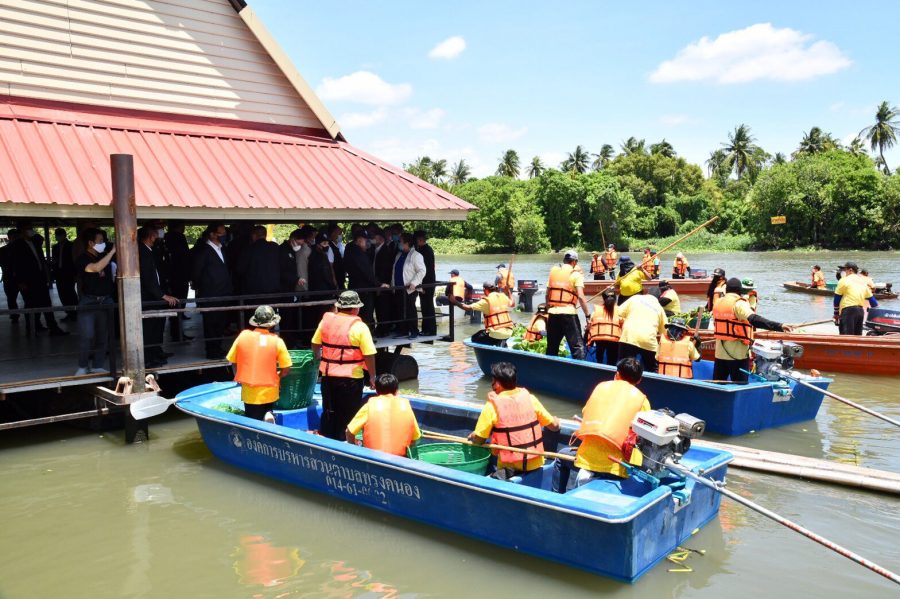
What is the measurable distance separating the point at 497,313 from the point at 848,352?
264 inches

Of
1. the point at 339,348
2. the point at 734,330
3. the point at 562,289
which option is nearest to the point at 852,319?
the point at 734,330

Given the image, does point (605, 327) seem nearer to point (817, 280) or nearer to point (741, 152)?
point (817, 280)

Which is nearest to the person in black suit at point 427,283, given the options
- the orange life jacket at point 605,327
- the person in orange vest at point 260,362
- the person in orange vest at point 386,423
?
the orange life jacket at point 605,327

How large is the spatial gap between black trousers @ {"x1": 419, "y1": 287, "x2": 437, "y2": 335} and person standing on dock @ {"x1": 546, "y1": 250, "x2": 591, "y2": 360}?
211 centimetres

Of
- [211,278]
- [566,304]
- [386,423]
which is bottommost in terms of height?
[386,423]

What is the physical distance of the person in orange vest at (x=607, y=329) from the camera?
11000 millimetres

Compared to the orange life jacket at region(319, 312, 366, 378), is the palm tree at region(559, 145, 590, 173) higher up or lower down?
higher up

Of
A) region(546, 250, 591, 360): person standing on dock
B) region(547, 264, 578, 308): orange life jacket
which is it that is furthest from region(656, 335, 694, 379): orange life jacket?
region(547, 264, 578, 308): orange life jacket

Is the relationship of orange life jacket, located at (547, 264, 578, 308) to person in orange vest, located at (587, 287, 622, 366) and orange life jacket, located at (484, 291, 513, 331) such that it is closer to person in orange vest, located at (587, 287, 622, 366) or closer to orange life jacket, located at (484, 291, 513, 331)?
person in orange vest, located at (587, 287, 622, 366)

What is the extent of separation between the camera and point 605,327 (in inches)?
435

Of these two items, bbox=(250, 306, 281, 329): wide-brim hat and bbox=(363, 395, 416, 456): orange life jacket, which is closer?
bbox=(363, 395, 416, 456): orange life jacket

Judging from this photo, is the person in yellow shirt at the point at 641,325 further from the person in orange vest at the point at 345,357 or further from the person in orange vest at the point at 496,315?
the person in orange vest at the point at 345,357

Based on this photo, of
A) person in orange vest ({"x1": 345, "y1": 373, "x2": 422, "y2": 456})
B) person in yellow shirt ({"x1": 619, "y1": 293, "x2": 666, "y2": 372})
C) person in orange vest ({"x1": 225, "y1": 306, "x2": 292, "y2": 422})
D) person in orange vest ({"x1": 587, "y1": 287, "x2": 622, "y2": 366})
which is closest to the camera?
person in orange vest ({"x1": 345, "y1": 373, "x2": 422, "y2": 456})

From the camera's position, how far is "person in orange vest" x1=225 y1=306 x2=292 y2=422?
799 centimetres
